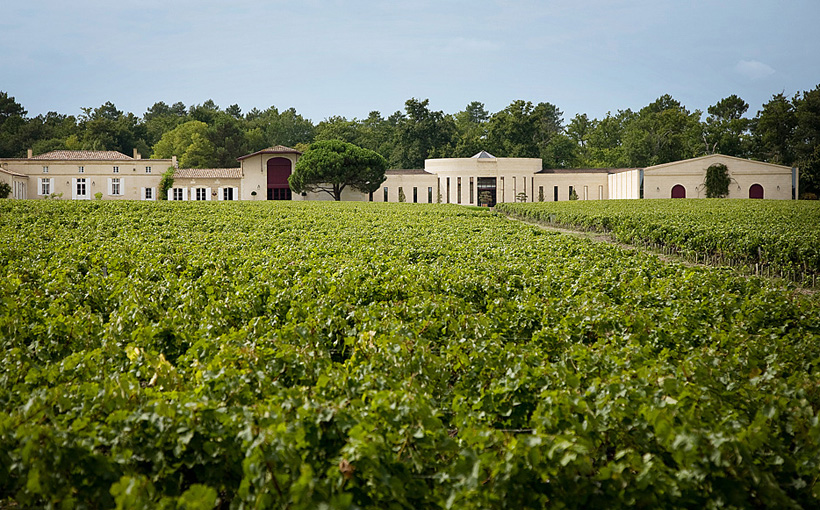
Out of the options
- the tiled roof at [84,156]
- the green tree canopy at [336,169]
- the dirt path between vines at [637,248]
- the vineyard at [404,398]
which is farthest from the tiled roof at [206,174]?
the vineyard at [404,398]

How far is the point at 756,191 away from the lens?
195 feet

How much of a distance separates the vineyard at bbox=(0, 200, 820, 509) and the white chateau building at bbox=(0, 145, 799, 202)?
49.6 metres

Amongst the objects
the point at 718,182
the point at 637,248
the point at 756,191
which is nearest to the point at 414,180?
the point at 718,182

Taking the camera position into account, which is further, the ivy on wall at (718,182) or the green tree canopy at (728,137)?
the green tree canopy at (728,137)

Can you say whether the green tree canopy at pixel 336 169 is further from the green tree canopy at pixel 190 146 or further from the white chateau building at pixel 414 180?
the green tree canopy at pixel 190 146

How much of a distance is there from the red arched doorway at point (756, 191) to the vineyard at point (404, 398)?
188 feet

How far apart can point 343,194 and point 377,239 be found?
1683 inches

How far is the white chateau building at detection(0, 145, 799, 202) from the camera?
2203 inches

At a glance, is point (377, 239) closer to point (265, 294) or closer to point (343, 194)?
point (265, 294)

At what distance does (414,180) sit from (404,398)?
61.3 m

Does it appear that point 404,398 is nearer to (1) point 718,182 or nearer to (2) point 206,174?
(2) point 206,174

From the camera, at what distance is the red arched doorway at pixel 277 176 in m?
58.0

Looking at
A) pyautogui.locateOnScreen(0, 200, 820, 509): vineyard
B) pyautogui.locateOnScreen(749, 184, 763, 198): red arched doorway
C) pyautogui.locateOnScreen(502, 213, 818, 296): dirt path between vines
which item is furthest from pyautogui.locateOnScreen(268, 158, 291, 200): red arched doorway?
pyautogui.locateOnScreen(0, 200, 820, 509): vineyard

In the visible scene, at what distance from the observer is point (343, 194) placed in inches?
2318
